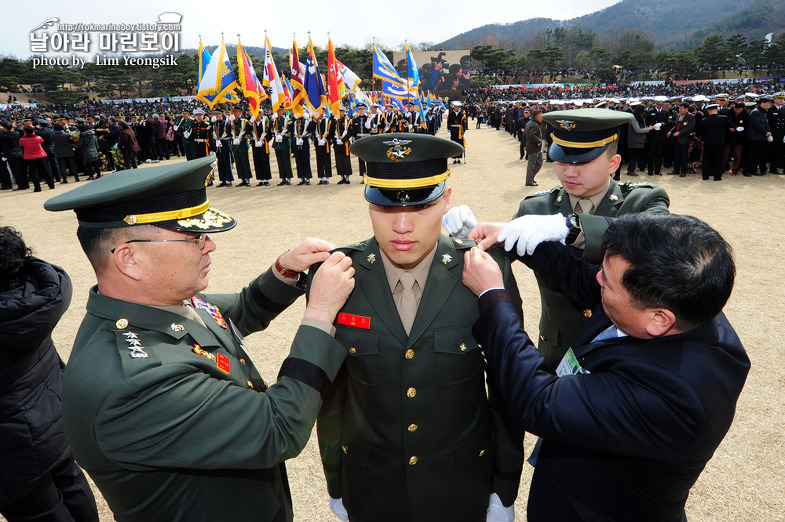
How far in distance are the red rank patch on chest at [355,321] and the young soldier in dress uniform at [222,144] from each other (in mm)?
14154

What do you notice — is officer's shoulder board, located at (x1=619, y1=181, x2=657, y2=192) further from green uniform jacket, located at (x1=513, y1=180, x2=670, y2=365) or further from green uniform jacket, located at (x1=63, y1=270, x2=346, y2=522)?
green uniform jacket, located at (x1=63, y1=270, x2=346, y2=522)

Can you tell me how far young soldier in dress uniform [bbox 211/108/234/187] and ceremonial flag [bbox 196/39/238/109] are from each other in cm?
124

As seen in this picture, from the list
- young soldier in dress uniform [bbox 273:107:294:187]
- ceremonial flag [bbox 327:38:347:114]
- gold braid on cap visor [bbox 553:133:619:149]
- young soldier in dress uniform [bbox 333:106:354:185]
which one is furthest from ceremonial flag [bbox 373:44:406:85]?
gold braid on cap visor [bbox 553:133:619:149]

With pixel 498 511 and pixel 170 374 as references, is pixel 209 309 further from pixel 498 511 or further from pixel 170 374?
pixel 498 511

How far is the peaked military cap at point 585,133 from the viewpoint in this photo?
2.93 meters

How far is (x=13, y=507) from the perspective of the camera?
8.70ft

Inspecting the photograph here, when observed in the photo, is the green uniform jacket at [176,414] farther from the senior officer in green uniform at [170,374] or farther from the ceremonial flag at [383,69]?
the ceremonial flag at [383,69]

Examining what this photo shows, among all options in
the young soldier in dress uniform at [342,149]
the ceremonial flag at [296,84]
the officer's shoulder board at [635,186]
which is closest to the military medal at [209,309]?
the officer's shoulder board at [635,186]

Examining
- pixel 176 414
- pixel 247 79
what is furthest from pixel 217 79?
pixel 176 414

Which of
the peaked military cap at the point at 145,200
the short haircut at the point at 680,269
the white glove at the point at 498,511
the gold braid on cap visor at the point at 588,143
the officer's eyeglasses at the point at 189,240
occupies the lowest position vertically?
the white glove at the point at 498,511

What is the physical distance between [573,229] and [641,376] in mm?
998

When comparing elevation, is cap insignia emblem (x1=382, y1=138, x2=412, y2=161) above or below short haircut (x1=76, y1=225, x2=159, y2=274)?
above

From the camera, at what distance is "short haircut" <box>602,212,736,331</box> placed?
4.59 ft

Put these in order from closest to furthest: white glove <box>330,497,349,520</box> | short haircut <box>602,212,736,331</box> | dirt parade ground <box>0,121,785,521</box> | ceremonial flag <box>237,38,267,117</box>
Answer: short haircut <box>602,212,736,331</box> < white glove <box>330,497,349,520</box> < dirt parade ground <box>0,121,785,521</box> < ceremonial flag <box>237,38,267,117</box>
